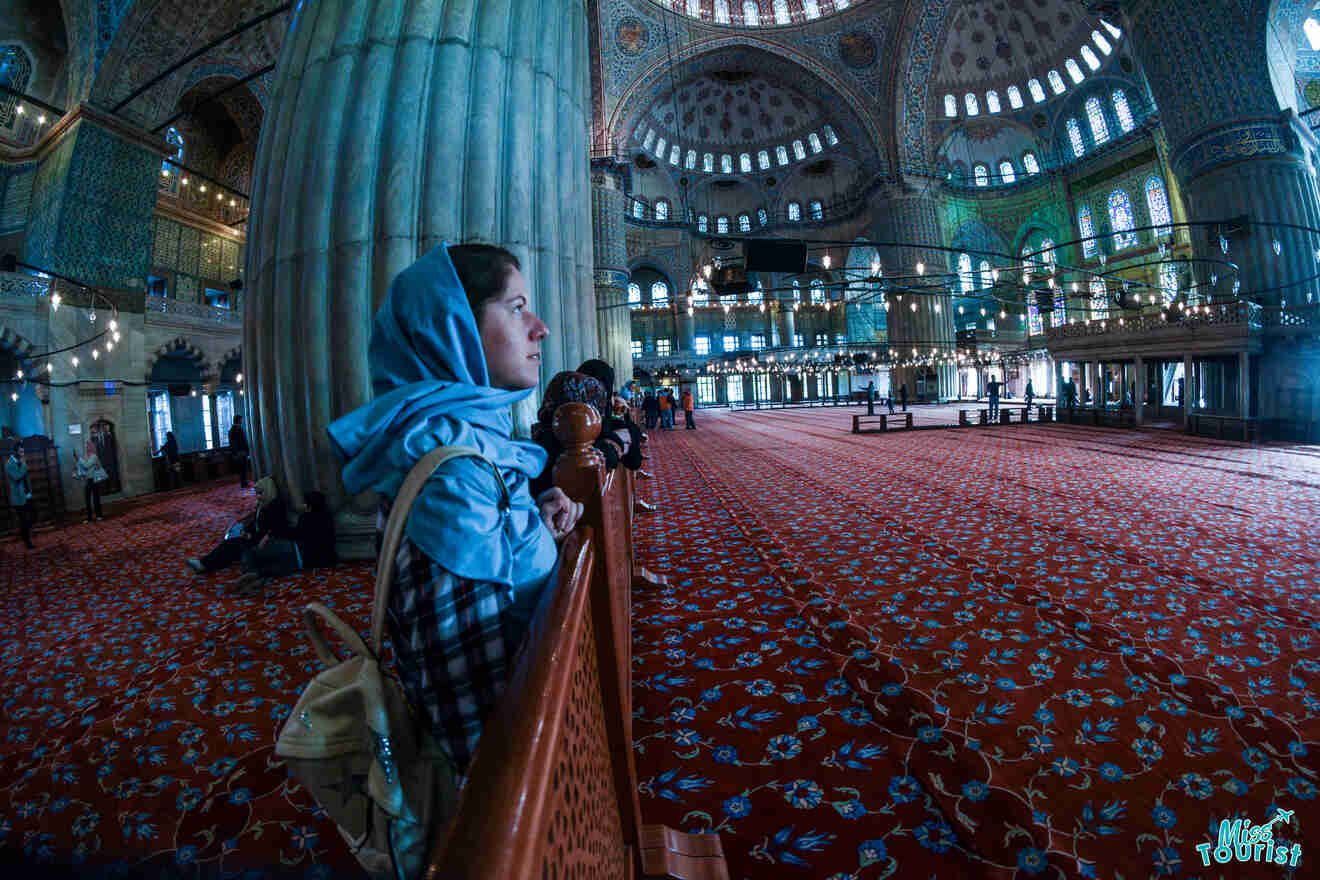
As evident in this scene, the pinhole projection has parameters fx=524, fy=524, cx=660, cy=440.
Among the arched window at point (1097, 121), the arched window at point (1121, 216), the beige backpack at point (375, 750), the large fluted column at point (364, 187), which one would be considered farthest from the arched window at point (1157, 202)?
the beige backpack at point (375, 750)

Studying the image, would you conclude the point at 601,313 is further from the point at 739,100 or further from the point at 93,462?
the point at 739,100

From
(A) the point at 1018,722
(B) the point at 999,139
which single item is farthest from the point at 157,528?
(B) the point at 999,139

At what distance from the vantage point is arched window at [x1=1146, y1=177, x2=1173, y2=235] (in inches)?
734

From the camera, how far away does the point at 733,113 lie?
27922 mm

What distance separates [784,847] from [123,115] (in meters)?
16.0

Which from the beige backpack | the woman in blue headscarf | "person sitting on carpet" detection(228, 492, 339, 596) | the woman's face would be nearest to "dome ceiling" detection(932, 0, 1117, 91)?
"person sitting on carpet" detection(228, 492, 339, 596)

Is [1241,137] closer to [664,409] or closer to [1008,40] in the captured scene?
[664,409]

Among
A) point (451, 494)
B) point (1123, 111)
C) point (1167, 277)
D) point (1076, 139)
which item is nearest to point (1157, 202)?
point (1167, 277)

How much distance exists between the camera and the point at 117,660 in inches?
104

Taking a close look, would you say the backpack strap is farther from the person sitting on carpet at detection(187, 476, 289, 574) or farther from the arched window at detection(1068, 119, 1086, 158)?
the arched window at detection(1068, 119, 1086, 158)

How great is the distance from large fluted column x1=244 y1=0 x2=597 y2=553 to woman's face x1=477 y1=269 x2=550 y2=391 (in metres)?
3.22

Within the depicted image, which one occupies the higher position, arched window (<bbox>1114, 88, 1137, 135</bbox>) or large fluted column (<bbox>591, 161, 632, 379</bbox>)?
arched window (<bbox>1114, 88, 1137, 135</bbox>)

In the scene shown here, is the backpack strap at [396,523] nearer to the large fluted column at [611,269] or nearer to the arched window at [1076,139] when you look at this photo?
the large fluted column at [611,269]

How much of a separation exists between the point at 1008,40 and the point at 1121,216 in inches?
356
